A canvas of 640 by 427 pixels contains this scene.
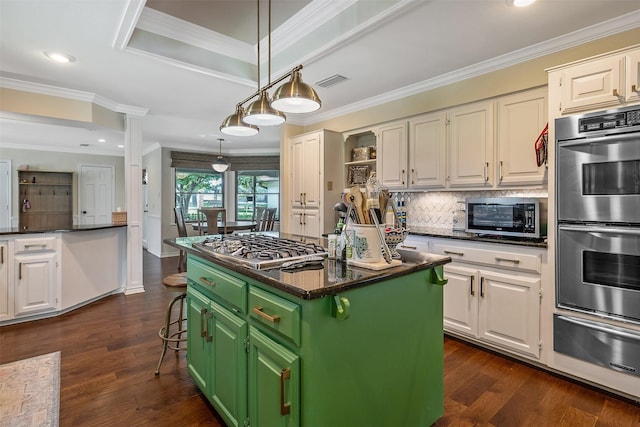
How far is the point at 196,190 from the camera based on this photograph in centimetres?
778

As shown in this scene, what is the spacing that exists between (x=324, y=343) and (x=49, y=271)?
3.67 m

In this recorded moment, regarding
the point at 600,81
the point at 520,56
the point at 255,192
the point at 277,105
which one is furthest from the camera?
the point at 255,192

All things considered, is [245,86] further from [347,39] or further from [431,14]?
[431,14]

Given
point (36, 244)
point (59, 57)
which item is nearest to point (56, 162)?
point (36, 244)

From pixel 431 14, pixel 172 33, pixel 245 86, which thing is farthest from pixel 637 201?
pixel 172 33

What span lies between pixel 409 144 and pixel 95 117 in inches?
144

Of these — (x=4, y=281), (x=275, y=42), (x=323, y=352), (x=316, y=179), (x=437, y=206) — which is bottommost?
(x=4, y=281)

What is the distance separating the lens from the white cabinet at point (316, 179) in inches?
163

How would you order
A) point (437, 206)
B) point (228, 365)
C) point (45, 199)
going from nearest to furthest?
point (228, 365) < point (437, 206) < point (45, 199)

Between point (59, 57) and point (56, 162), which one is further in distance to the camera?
point (56, 162)

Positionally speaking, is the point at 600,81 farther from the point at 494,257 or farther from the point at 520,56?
the point at 494,257

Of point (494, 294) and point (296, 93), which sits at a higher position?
point (296, 93)

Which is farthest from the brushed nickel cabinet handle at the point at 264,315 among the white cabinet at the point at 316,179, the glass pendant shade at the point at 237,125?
the white cabinet at the point at 316,179

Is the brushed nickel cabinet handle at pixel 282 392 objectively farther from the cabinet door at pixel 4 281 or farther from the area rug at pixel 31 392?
the cabinet door at pixel 4 281
